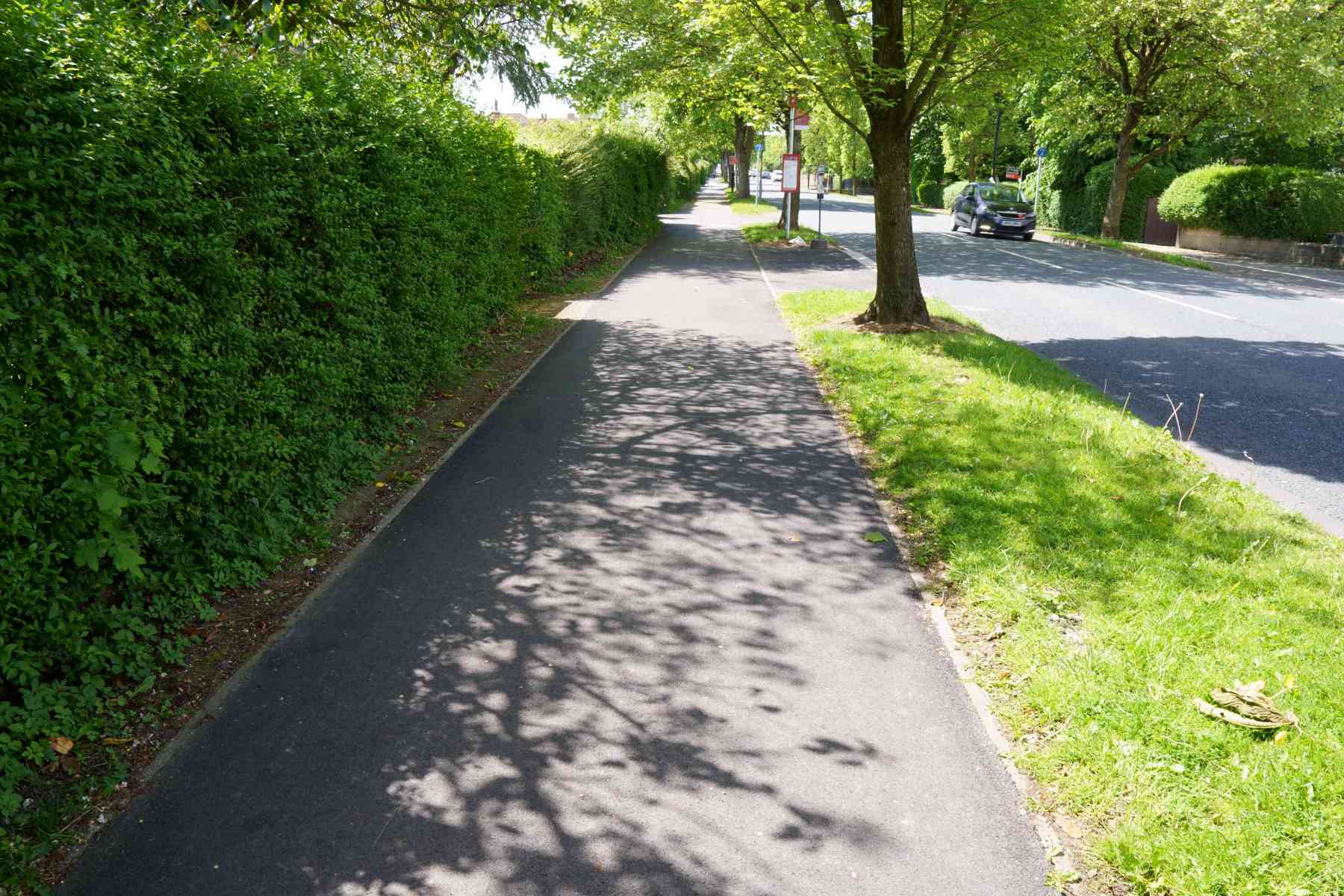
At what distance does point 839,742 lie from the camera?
378cm

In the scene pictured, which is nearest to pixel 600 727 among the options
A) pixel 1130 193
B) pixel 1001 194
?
pixel 1001 194

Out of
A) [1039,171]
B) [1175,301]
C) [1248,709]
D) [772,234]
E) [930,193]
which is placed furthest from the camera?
[930,193]

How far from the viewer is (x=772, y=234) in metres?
28.5

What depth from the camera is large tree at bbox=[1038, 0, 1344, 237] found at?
23.8 metres

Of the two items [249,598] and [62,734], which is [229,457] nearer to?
[249,598]

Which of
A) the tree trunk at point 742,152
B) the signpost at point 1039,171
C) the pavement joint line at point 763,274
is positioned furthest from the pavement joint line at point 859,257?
the tree trunk at point 742,152

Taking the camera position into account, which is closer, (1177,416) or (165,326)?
(165,326)

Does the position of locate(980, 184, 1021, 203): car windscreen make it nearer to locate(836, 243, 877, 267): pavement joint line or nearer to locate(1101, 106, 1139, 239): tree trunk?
locate(1101, 106, 1139, 239): tree trunk

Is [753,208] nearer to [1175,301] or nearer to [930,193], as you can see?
[930,193]

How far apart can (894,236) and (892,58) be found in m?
2.25

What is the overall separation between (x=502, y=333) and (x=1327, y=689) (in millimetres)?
10580

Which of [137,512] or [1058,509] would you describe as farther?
[1058,509]

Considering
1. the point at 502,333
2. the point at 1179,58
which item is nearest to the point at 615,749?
the point at 502,333

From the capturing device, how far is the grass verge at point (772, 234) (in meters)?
27.5
